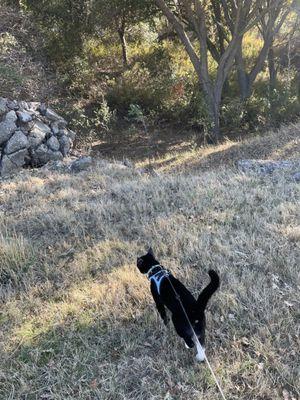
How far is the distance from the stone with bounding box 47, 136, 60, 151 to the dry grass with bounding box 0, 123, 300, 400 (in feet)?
Answer: 16.9

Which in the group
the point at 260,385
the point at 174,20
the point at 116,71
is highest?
the point at 174,20

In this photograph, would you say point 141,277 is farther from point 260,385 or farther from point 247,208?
point 247,208

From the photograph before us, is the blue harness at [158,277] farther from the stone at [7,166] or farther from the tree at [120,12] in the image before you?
the tree at [120,12]

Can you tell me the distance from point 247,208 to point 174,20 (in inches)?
356

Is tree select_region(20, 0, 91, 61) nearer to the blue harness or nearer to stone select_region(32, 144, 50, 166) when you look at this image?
stone select_region(32, 144, 50, 166)

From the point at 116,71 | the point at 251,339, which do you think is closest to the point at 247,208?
the point at 251,339

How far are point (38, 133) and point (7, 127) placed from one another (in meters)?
0.82

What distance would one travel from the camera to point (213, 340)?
3070 millimetres

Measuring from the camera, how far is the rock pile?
10.3m

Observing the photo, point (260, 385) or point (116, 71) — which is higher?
point (116, 71)

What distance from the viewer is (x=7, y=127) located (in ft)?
34.3

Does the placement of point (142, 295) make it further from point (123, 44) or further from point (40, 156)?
point (123, 44)

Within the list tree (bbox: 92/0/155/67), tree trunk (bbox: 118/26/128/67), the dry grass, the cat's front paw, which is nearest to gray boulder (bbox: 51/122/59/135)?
tree (bbox: 92/0/155/67)

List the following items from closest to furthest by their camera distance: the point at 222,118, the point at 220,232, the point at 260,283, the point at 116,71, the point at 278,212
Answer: the point at 260,283, the point at 220,232, the point at 278,212, the point at 222,118, the point at 116,71
